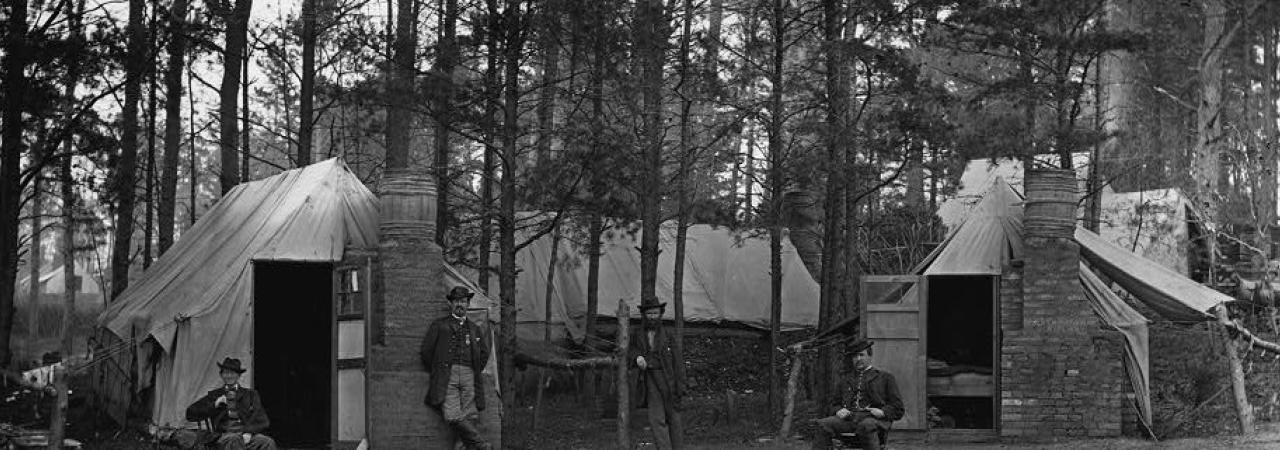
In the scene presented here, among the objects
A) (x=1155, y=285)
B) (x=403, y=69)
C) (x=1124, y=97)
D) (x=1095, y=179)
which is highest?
(x=1124, y=97)

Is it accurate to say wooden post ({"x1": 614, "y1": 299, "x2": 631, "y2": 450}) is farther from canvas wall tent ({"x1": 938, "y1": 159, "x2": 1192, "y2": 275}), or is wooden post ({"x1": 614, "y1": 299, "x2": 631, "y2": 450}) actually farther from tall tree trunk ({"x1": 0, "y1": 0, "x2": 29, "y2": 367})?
canvas wall tent ({"x1": 938, "y1": 159, "x2": 1192, "y2": 275})

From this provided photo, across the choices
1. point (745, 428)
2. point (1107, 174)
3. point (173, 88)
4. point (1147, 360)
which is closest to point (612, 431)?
point (745, 428)

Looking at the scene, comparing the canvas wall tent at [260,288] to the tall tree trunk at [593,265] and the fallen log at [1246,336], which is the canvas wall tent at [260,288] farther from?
the fallen log at [1246,336]

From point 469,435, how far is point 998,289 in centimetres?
569

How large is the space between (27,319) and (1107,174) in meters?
26.4

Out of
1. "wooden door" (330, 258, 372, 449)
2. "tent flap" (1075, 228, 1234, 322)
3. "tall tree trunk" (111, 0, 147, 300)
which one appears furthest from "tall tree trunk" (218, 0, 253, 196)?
"tent flap" (1075, 228, 1234, 322)

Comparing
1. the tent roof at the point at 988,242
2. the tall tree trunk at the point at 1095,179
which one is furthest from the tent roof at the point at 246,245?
the tall tree trunk at the point at 1095,179

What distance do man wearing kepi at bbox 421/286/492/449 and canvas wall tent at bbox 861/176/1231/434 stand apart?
14.3ft

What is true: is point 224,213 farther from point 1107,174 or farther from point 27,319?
point 27,319

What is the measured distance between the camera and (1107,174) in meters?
24.2

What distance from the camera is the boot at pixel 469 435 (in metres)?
13.5

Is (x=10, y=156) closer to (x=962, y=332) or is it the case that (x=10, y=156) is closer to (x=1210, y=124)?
(x=962, y=332)

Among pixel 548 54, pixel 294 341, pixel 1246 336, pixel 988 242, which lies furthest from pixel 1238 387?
pixel 294 341

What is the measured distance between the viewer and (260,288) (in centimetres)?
1636
